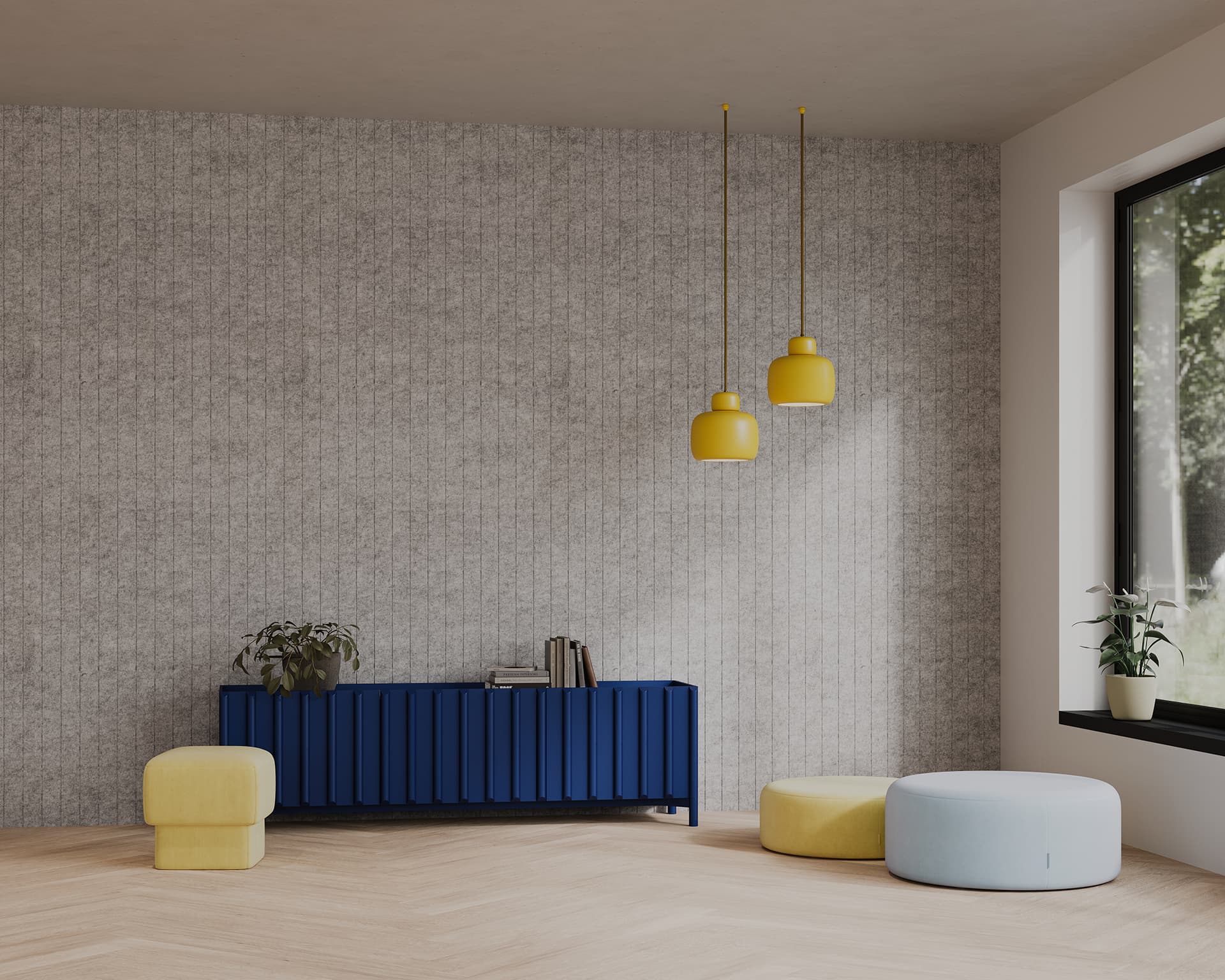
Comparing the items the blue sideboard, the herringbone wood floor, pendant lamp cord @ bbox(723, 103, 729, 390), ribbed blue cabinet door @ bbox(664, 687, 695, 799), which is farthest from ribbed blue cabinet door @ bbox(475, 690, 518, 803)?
pendant lamp cord @ bbox(723, 103, 729, 390)

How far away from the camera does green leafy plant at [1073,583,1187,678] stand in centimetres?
497

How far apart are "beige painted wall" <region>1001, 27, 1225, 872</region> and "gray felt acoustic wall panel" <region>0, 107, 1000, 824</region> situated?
0.15m

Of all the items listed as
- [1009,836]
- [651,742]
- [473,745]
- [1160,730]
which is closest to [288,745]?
[473,745]

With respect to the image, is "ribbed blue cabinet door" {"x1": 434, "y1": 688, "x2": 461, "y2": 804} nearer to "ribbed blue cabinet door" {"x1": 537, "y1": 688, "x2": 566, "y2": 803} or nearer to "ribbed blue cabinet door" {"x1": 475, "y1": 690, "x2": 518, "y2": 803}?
"ribbed blue cabinet door" {"x1": 475, "y1": 690, "x2": 518, "y2": 803}

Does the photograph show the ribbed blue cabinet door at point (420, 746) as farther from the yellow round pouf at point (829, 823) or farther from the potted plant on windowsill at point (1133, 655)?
the potted plant on windowsill at point (1133, 655)

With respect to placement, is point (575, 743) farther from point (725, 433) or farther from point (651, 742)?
point (725, 433)

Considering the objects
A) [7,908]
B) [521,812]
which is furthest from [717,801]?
[7,908]

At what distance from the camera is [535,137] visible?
5.59 meters

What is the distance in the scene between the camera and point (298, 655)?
500 cm

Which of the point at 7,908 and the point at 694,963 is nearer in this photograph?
the point at 694,963

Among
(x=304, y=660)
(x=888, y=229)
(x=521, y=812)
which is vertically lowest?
(x=521, y=812)

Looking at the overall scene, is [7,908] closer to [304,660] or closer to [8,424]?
[304,660]

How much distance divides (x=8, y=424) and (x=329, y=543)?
1.38 meters

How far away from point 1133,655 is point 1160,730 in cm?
42
